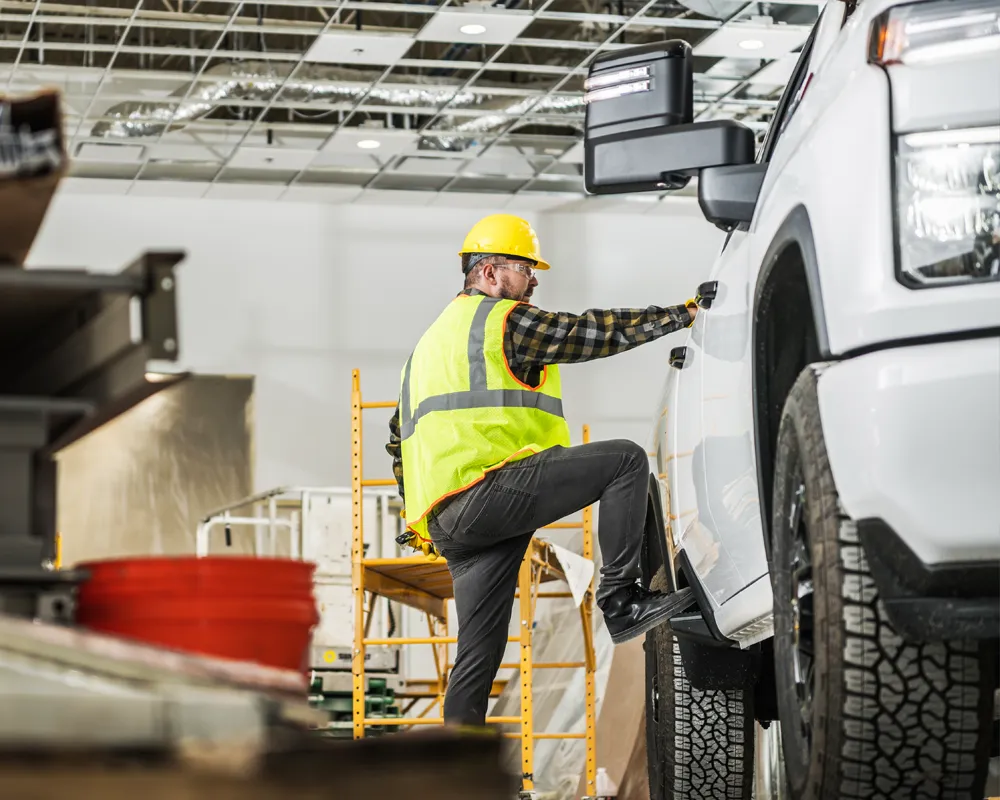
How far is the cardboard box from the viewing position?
2.01 metres

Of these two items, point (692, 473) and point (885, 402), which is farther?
point (692, 473)

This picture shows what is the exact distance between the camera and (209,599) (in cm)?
211

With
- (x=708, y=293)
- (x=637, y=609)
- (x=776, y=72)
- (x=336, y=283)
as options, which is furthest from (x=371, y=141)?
(x=708, y=293)

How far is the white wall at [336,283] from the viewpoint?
15695mm

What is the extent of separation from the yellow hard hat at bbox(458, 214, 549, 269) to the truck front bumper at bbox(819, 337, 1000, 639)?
3.24 metres

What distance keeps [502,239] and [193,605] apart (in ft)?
12.3

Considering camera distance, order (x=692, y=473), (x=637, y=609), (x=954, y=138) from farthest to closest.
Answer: (x=637, y=609) → (x=692, y=473) → (x=954, y=138)

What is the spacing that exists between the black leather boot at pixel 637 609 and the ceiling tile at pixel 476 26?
8006mm

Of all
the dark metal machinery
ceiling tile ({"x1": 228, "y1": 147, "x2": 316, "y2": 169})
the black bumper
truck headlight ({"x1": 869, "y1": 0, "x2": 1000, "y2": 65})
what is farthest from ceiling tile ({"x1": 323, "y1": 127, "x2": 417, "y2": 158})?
the dark metal machinery

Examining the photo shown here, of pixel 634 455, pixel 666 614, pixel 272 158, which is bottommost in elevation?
pixel 666 614

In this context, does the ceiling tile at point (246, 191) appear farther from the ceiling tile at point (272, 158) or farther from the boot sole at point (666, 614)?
the boot sole at point (666, 614)

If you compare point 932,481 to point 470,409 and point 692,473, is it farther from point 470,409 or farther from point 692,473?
point 470,409

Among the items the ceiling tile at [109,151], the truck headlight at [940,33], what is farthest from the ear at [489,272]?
the ceiling tile at [109,151]

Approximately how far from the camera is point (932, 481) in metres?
2.48
